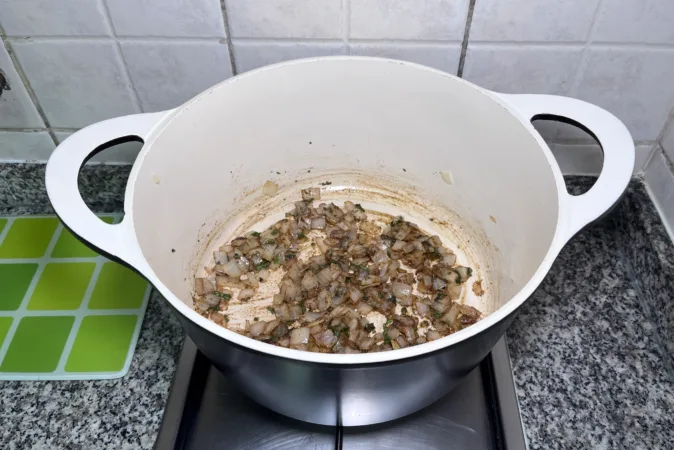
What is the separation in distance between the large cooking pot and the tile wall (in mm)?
52

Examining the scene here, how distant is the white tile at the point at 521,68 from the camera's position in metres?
0.73

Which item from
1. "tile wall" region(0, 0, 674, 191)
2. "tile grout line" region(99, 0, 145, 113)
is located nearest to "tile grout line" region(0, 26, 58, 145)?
"tile wall" region(0, 0, 674, 191)

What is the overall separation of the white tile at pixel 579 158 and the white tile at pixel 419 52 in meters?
0.24

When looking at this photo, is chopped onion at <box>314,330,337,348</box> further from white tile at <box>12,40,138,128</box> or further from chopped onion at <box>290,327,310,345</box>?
white tile at <box>12,40,138,128</box>

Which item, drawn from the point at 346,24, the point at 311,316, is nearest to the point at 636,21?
the point at 346,24

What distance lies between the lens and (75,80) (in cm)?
78

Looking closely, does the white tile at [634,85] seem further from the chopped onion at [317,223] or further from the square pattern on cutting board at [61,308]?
the square pattern on cutting board at [61,308]

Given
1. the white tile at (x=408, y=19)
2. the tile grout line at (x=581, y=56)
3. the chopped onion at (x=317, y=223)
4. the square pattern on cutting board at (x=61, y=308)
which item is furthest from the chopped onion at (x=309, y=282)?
the tile grout line at (x=581, y=56)

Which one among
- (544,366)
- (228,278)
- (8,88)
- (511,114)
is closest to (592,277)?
(544,366)

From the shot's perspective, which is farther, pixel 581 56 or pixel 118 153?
pixel 118 153

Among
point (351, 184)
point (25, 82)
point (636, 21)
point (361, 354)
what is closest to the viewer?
point (361, 354)

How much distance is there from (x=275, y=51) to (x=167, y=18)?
0.15 m

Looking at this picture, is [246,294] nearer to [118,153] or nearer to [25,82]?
[118,153]

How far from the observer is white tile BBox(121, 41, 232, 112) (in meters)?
0.74
